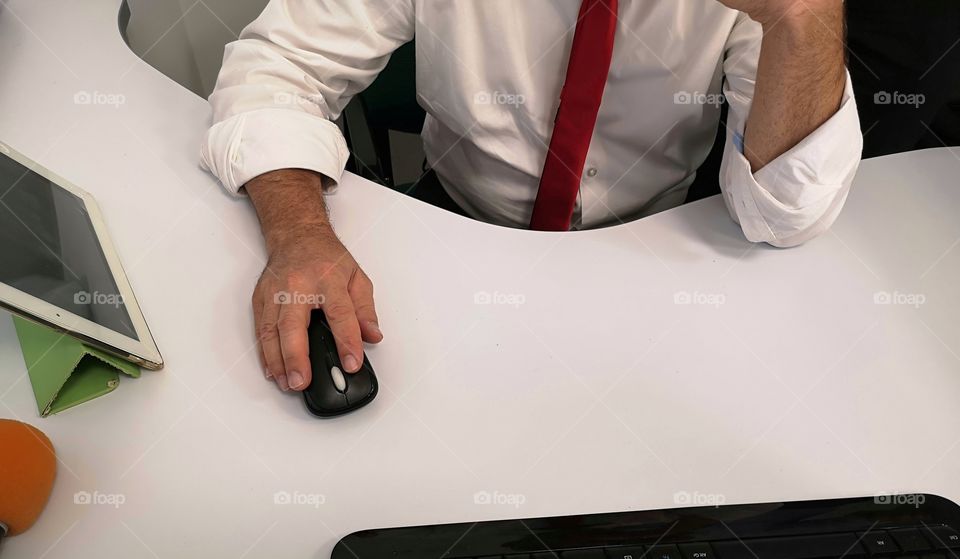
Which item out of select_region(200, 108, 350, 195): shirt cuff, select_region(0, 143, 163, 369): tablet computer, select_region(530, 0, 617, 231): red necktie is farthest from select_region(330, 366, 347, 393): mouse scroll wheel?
select_region(530, 0, 617, 231): red necktie

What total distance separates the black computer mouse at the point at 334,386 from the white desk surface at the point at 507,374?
2 centimetres

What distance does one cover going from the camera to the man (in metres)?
0.76

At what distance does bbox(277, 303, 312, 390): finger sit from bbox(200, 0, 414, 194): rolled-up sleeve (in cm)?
21

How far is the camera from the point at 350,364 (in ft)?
2.22

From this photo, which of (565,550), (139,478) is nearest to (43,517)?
(139,478)

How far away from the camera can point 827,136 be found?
776 millimetres

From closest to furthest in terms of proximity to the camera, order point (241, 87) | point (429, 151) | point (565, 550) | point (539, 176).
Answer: point (565, 550)
point (241, 87)
point (539, 176)
point (429, 151)

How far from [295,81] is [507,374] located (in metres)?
0.49

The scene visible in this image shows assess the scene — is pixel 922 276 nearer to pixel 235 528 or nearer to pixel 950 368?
pixel 950 368

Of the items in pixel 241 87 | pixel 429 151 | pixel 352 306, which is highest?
pixel 241 87

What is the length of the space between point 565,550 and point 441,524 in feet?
0.34

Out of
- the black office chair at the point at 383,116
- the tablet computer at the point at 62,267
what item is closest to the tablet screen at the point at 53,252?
the tablet computer at the point at 62,267

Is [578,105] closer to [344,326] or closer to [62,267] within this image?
[344,326]

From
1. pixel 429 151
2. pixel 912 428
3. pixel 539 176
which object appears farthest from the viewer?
pixel 429 151
